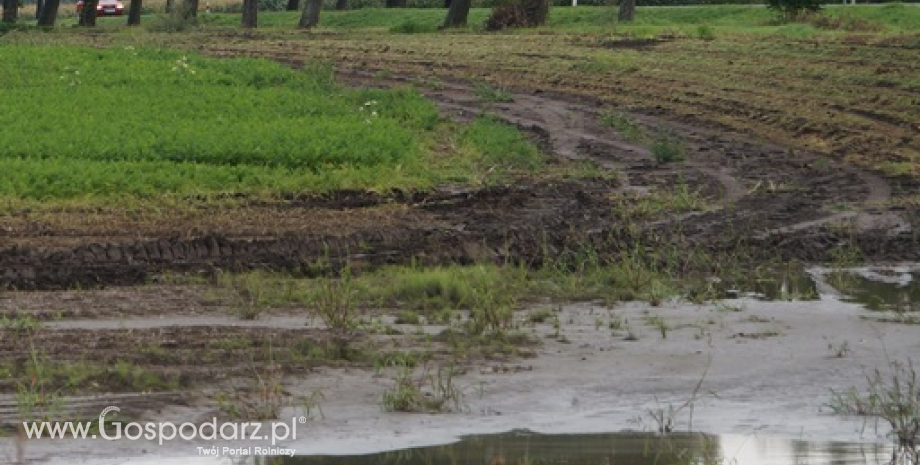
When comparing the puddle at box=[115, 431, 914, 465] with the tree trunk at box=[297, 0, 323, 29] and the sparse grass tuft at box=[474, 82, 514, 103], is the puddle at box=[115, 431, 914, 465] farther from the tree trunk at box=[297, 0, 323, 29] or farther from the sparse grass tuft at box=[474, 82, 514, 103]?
the tree trunk at box=[297, 0, 323, 29]

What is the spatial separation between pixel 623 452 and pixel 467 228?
8104 mm

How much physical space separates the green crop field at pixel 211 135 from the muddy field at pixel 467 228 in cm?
70

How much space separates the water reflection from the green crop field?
9.59 metres

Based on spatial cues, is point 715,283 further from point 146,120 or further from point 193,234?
point 146,120

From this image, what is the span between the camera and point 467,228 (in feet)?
58.3

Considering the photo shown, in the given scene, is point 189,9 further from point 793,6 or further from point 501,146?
point 501,146

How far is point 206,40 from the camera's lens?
41.7m

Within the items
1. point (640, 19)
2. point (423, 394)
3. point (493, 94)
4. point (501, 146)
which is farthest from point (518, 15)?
point (423, 394)

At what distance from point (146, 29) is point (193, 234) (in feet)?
109

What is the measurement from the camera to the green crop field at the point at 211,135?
19.4 meters

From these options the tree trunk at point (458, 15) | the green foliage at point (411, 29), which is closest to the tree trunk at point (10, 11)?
the green foliage at point (411, 29)

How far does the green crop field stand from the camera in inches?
765

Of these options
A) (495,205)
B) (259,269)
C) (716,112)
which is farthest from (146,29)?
(259,269)

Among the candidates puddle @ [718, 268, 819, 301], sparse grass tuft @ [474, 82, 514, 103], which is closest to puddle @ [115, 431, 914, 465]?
puddle @ [718, 268, 819, 301]
